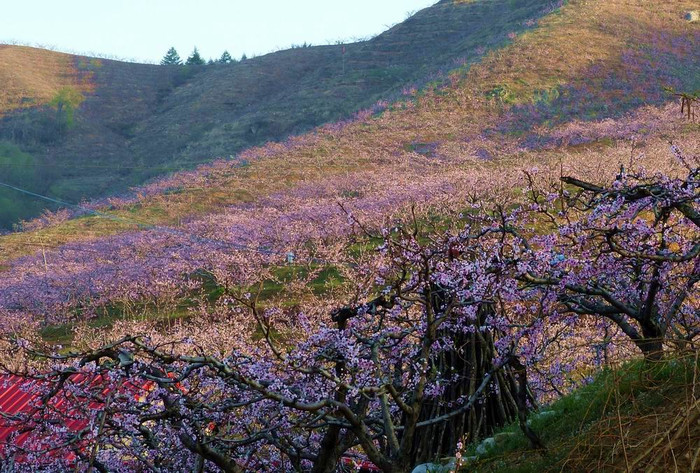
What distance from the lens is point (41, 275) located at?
44.4m

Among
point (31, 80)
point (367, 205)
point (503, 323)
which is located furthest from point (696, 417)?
point (31, 80)

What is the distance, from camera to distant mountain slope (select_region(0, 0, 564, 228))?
294 ft

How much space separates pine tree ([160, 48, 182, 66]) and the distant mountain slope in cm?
1269

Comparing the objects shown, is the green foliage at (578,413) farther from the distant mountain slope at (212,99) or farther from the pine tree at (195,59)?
the pine tree at (195,59)

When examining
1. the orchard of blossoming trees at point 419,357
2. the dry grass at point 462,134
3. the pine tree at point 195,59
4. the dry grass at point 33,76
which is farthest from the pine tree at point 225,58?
the orchard of blossoming trees at point 419,357

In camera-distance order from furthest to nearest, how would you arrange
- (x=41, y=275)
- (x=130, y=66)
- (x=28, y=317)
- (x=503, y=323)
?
(x=130, y=66) < (x=41, y=275) < (x=28, y=317) < (x=503, y=323)

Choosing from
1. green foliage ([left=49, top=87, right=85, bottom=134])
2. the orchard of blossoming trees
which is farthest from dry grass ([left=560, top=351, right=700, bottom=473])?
green foliage ([left=49, top=87, right=85, bottom=134])

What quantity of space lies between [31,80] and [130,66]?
2313 cm

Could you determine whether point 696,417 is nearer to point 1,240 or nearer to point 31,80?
point 1,240

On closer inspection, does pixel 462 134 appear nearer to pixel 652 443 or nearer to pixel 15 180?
pixel 652 443

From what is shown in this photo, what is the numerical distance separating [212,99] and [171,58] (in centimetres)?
4327

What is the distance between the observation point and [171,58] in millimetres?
150250

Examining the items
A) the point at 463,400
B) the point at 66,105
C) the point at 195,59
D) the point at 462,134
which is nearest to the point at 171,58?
the point at 195,59

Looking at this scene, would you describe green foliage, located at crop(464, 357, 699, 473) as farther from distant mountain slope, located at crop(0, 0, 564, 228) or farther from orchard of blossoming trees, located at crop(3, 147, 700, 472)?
distant mountain slope, located at crop(0, 0, 564, 228)
